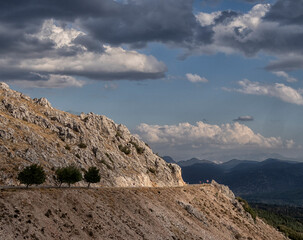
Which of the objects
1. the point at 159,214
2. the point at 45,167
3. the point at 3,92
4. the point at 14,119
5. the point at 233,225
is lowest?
the point at 233,225

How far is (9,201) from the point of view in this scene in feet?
206

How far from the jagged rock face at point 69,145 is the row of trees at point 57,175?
8380mm

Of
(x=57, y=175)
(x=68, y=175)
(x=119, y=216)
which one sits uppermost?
(x=68, y=175)

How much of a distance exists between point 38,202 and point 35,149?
150ft

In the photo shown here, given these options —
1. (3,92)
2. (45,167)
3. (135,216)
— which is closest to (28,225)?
(135,216)

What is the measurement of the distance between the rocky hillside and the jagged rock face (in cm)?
2015

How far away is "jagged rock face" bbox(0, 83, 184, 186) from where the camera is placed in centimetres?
10562

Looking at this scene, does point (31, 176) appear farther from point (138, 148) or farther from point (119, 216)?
point (138, 148)

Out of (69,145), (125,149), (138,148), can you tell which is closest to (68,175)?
(69,145)

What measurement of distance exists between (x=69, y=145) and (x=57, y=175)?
3317 cm

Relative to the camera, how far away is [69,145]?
128 m

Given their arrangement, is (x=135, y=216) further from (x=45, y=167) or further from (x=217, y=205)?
(x=217, y=205)

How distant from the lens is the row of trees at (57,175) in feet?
261

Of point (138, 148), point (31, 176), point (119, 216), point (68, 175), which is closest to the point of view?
point (31, 176)
